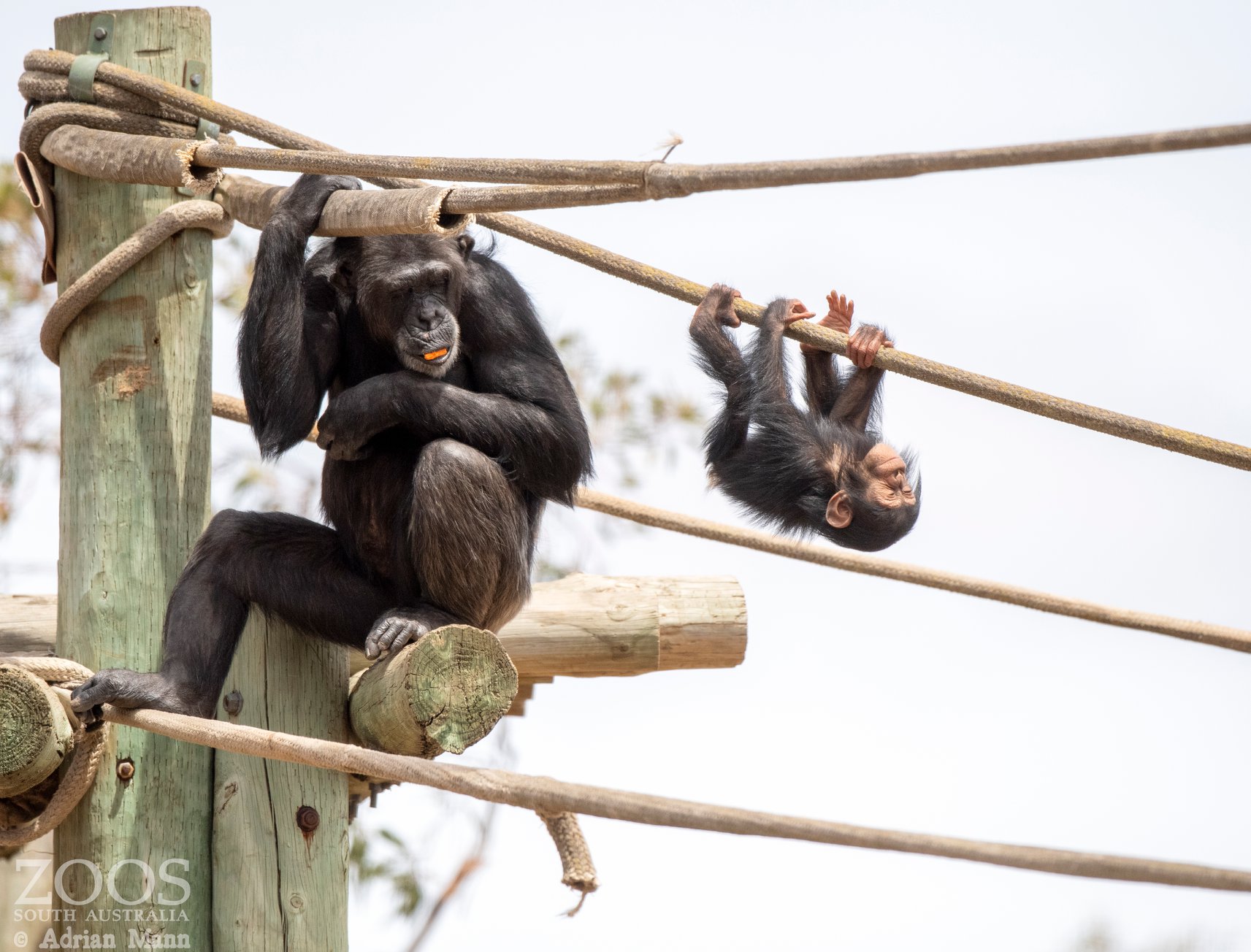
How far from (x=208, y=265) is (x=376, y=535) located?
36.6 inches

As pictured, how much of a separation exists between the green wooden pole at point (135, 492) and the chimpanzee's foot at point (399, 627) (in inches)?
22.6

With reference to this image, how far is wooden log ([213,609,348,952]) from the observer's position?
3768mm

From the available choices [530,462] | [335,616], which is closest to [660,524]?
[530,462]

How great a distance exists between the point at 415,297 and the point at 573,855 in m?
2.18

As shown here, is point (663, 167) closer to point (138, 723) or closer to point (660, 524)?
point (138, 723)

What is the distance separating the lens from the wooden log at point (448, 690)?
136 inches

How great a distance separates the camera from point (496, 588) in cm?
418

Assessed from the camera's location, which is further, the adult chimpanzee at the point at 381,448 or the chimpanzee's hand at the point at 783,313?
the chimpanzee's hand at the point at 783,313

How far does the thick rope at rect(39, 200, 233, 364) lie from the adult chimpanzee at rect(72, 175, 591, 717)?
214mm

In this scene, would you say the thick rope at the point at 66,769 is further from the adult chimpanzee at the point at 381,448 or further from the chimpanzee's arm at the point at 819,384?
the chimpanzee's arm at the point at 819,384

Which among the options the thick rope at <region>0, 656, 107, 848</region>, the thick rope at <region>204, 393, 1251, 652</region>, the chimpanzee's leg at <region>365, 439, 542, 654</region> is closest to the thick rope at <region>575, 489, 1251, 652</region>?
the thick rope at <region>204, 393, 1251, 652</region>

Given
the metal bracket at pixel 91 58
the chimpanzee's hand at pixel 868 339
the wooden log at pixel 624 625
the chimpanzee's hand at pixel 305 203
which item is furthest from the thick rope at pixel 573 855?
the metal bracket at pixel 91 58

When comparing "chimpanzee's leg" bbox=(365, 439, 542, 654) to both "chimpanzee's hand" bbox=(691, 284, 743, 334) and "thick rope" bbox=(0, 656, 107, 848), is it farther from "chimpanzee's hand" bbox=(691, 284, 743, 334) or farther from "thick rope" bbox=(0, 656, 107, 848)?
"chimpanzee's hand" bbox=(691, 284, 743, 334)

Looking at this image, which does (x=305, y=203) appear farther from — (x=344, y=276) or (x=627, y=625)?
(x=627, y=625)
